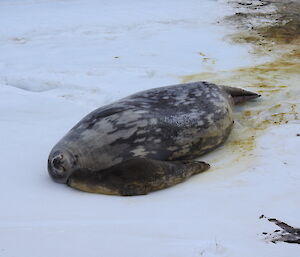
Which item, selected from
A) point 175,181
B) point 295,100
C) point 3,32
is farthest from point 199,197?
point 3,32

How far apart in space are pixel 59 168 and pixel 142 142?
0.57 metres

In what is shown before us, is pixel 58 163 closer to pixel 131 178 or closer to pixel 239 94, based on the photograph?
pixel 131 178

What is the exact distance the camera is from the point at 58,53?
627 cm

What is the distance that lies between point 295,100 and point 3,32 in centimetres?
462

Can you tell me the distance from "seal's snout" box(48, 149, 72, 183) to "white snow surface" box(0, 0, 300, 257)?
58 mm

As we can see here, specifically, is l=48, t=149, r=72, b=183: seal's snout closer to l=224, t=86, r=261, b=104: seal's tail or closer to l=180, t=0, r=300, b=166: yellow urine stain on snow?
l=180, t=0, r=300, b=166: yellow urine stain on snow

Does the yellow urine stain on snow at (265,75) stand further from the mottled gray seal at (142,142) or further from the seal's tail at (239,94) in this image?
the mottled gray seal at (142,142)

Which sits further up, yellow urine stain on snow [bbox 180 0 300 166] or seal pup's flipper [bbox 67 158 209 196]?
seal pup's flipper [bbox 67 158 209 196]

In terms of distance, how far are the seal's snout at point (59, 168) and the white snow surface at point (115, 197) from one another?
0.19ft

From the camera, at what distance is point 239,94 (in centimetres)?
446

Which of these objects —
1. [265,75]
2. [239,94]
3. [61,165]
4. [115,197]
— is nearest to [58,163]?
[61,165]

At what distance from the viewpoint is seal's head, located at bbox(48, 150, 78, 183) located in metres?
2.99

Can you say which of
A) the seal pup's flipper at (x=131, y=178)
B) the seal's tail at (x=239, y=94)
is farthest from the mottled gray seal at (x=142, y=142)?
the seal's tail at (x=239, y=94)

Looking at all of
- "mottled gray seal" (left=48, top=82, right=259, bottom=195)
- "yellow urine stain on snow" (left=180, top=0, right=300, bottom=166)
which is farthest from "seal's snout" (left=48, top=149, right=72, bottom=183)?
"yellow urine stain on snow" (left=180, top=0, right=300, bottom=166)
